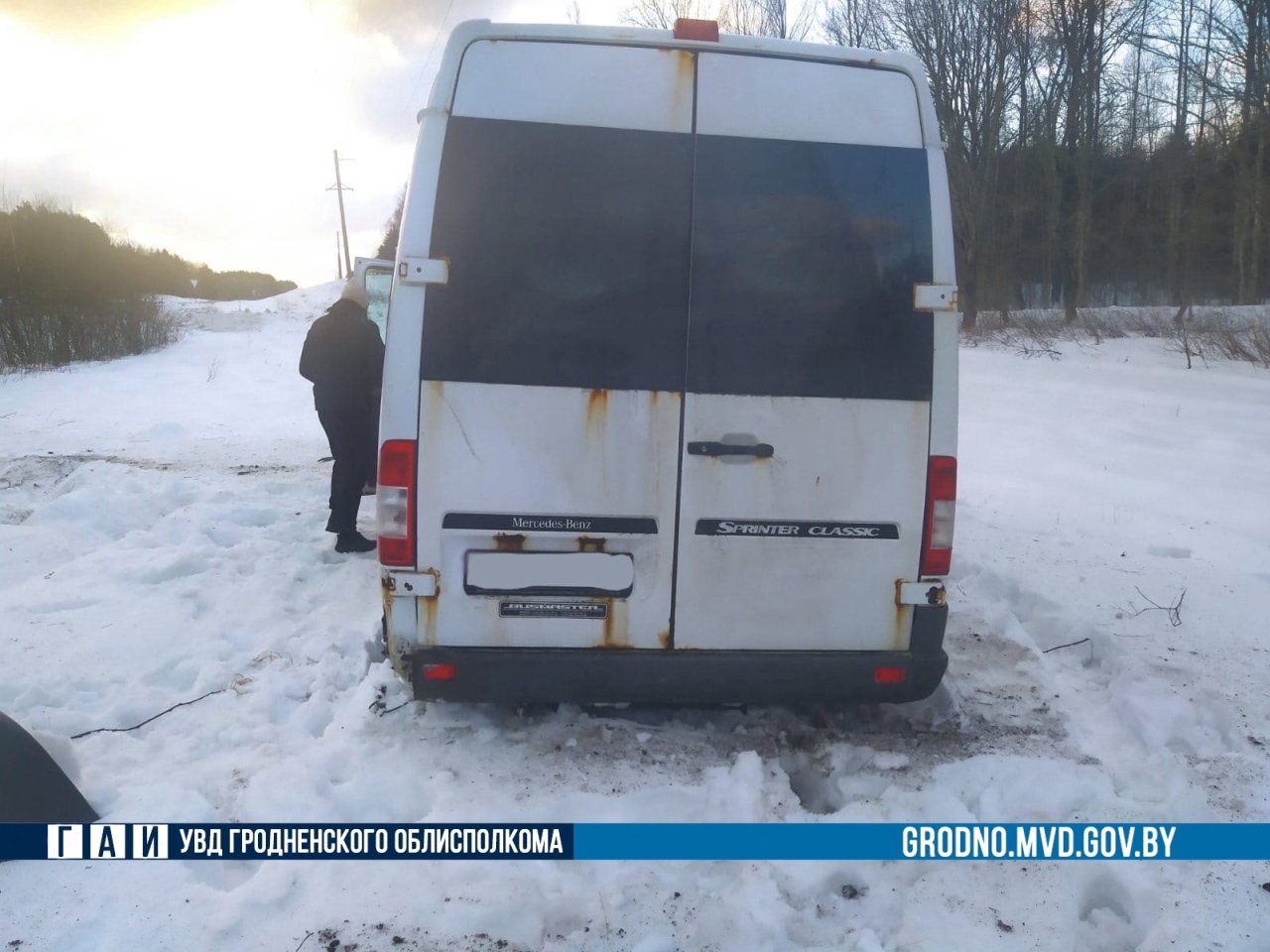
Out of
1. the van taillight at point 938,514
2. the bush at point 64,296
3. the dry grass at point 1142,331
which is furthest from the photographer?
the bush at point 64,296

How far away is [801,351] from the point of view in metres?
3.24

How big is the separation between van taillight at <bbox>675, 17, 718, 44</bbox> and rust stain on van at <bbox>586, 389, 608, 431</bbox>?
135 centimetres

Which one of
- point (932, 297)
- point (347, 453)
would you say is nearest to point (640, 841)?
point (932, 297)

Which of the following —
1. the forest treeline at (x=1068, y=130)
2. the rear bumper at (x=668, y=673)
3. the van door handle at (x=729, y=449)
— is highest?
the forest treeline at (x=1068, y=130)

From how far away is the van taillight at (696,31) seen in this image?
3.20 metres

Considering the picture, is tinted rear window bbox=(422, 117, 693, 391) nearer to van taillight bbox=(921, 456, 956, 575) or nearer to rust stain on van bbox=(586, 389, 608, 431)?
rust stain on van bbox=(586, 389, 608, 431)

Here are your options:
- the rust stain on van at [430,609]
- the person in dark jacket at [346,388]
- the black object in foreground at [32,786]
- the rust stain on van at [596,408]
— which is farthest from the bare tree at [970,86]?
the black object in foreground at [32,786]

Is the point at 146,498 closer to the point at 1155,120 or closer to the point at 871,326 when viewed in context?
the point at 871,326

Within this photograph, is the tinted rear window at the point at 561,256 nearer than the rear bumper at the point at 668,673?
Yes

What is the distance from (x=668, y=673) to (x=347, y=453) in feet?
12.6

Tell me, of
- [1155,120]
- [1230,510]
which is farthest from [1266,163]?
[1230,510]

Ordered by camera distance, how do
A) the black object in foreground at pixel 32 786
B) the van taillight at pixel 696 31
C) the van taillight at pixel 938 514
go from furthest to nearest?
1. the van taillight at pixel 938 514
2. the van taillight at pixel 696 31
3. the black object in foreground at pixel 32 786

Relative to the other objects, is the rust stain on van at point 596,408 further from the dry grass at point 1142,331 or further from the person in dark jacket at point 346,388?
the dry grass at point 1142,331

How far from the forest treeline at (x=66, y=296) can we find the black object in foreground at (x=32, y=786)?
18.9 m
